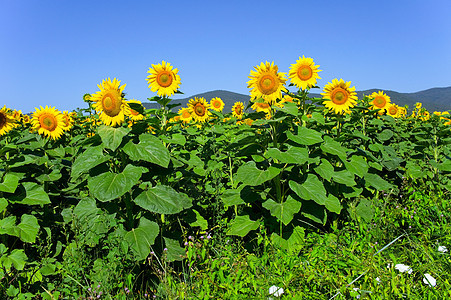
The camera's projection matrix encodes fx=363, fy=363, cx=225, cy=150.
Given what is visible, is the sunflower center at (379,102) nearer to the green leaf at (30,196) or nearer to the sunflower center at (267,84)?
the sunflower center at (267,84)

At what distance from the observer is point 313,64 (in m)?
4.47

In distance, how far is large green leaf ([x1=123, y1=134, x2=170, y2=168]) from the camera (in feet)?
10.3

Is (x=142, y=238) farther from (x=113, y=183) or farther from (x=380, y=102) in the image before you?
(x=380, y=102)

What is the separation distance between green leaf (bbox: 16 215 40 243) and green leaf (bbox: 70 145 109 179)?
0.67 m

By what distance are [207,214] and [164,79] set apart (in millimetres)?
1798

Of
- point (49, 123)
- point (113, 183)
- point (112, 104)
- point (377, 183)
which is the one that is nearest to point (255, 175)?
point (113, 183)

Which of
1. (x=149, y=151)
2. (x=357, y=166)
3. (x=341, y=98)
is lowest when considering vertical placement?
(x=357, y=166)

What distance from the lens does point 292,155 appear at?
3.54m

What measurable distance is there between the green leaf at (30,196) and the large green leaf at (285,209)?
2.17 m

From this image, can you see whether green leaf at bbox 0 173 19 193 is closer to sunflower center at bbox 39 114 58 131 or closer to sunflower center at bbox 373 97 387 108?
sunflower center at bbox 39 114 58 131

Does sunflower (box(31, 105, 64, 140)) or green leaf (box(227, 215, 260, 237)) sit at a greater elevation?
sunflower (box(31, 105, 64, 140))

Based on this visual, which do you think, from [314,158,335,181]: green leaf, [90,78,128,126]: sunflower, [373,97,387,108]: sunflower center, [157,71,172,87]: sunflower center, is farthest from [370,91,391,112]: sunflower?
[90,78,128,126]: sunflower

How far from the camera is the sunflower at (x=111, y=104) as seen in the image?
3363 millimetres

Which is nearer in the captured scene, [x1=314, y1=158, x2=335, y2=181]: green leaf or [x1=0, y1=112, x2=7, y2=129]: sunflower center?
[x1=314, y1=158, x2=335, y2=181]: green leaf
